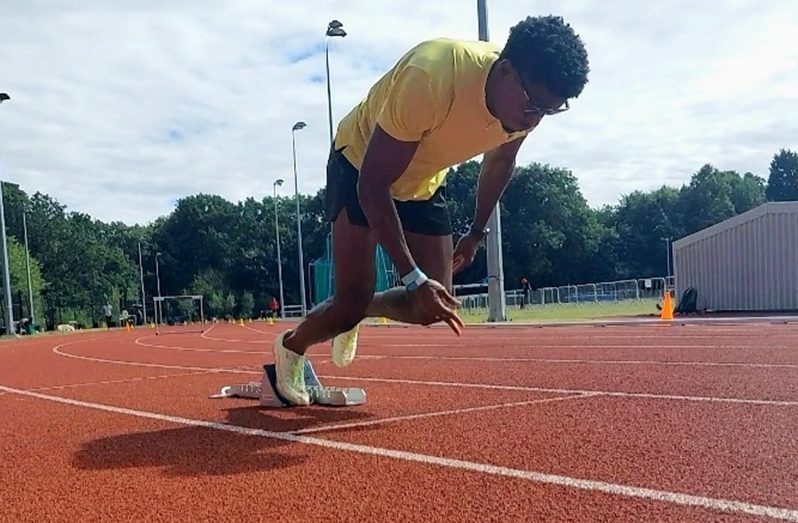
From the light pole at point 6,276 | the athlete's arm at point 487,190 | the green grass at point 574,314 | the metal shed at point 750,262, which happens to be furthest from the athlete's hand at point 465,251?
the light pole at point 6,276

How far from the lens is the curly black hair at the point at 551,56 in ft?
11.5

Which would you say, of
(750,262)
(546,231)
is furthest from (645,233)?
(750,262)

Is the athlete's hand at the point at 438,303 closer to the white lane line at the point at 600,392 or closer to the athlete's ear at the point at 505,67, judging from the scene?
the athlete's ear at the point at 505,67

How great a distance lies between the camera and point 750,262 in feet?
82.9

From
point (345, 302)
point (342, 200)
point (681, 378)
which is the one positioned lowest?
point (681, 378)

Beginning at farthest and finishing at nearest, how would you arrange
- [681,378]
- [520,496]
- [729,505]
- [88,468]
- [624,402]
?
[681,378]
[624,402]
[88,468]
[520,496]
[729,505]

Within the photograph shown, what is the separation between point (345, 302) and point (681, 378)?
2.86 metres

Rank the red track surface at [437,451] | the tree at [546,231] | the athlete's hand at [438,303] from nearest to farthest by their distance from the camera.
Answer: the red track surface at [437,451]
the athlete's hand at [438,303]
the tree at [546,231]

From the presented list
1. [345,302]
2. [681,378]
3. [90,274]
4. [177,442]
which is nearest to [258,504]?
[177,442]

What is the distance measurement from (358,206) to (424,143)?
1.78 ft

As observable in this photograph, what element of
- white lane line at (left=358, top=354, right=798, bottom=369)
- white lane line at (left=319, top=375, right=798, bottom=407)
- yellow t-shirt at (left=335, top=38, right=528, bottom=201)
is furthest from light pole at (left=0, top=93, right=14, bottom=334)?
yellow t-shirt at (left=335, top=38, right=528, bottom=201)

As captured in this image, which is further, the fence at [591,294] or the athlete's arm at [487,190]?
the fence at [591,294]

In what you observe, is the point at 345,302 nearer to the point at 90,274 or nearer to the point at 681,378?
the point at 681,378

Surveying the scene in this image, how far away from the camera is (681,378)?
19.9 feet
